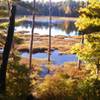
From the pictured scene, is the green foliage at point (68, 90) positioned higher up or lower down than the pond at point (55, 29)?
higher up

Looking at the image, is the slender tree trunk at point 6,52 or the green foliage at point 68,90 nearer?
the slender tree trunk at point 6,52

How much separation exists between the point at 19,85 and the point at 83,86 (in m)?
3.86

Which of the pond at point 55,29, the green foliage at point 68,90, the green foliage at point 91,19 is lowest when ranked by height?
the pond at point 55,29

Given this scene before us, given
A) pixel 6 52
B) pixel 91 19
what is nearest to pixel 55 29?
pixel 91 19

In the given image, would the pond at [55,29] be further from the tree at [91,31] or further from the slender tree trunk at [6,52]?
the slender tree trunk at [6,52]

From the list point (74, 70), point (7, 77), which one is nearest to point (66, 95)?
point (7, 77)

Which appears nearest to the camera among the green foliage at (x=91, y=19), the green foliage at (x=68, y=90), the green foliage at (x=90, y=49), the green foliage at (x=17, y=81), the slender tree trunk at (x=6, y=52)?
the slender tree trunk at (x=6, y=52)

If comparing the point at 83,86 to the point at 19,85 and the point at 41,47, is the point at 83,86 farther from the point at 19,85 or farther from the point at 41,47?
the point at 41,47

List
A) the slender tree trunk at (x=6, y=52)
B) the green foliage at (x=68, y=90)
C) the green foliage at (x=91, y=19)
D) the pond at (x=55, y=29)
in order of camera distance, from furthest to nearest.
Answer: the pond at (x=55, y=29), the green foliage at (x=91, y=19), the green foliage at (x=68, y=90), the slender tree trunk at (x=6, y=52)

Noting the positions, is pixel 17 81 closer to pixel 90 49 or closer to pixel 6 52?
pixel 6 52

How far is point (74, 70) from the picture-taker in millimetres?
36125

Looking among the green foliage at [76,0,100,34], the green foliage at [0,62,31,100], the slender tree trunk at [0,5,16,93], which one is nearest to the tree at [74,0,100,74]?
the green foliage at [76,0,100,34]

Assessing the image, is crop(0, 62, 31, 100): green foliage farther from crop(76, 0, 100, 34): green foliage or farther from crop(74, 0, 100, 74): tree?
crop(76, 0, 100, 34): green foliage

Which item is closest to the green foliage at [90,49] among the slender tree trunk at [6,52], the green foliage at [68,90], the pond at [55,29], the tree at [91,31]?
the tree at [91,31]
